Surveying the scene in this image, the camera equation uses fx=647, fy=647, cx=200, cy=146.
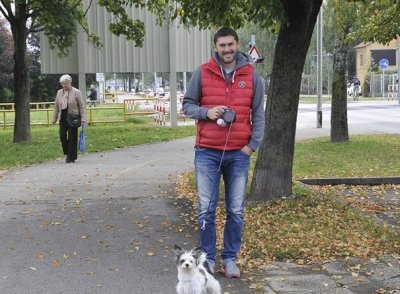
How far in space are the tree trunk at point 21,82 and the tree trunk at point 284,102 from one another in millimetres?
13179

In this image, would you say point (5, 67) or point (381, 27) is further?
point (5, 67)

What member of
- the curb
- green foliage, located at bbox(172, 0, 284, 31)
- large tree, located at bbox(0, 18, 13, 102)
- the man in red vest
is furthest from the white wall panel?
large tree, located at bbox(0, 18, 13, 102)

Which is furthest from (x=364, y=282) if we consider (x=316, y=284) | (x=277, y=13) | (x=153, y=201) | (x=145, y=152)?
(x=145, y=152)

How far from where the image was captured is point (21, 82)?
20.1m

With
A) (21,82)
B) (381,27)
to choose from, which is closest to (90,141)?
(21,82)

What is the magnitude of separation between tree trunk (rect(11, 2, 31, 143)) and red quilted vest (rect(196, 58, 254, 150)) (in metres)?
15.6

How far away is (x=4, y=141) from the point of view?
20.5 metres

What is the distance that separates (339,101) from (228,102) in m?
12.5

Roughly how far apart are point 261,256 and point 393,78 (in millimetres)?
57731

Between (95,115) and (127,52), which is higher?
(127,52)

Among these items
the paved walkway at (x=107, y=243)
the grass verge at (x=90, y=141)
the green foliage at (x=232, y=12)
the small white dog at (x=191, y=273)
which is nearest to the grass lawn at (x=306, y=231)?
the paved walkway at (x=107, y=243)

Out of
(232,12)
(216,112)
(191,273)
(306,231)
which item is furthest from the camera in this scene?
(232,12)

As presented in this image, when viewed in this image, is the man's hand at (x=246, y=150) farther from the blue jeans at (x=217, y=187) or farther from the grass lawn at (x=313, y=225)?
the grass lawn at (x=313, y=225)

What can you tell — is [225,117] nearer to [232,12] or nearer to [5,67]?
[232,12]
